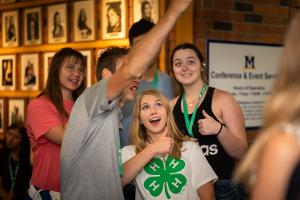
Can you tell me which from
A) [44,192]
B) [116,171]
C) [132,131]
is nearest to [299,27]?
[116,171]

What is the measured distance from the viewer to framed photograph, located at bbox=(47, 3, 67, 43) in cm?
520

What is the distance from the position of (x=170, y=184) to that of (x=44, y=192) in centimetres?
83

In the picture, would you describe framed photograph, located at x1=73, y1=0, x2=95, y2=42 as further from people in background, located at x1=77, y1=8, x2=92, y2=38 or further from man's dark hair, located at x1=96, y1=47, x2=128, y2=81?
man's dark hair, located at x1=96, y1=47, x2=128, y2=81

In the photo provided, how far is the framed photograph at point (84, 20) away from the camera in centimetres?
496

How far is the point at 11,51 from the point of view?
5.75 meters

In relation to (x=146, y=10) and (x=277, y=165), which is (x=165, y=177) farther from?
(x=146, y=10)

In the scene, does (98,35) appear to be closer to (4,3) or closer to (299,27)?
(4,3)

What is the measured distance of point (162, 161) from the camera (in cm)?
274

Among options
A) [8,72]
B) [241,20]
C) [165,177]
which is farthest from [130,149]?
[8,72]

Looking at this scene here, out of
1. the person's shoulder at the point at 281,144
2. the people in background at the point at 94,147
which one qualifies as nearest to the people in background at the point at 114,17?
the people in background at the point at 94,147

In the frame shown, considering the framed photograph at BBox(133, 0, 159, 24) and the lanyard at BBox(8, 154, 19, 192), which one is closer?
the framed photograph at BBox(133, 0, 159, 24)

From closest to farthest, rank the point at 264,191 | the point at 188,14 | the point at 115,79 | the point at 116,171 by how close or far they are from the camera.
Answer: the point at 264,191, the point at 115,79, the point at 116,171, the point at 188,14

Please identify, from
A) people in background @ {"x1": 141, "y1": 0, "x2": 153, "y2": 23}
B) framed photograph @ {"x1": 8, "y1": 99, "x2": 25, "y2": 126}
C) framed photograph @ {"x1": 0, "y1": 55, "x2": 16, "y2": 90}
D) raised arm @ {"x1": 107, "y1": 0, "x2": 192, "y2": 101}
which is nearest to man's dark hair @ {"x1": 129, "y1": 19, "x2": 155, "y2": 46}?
people in background @ {"x1": 141, "y1": 0, "x2": 153, "y2": 23}

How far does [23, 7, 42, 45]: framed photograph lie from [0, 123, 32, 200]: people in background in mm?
Result: 923
